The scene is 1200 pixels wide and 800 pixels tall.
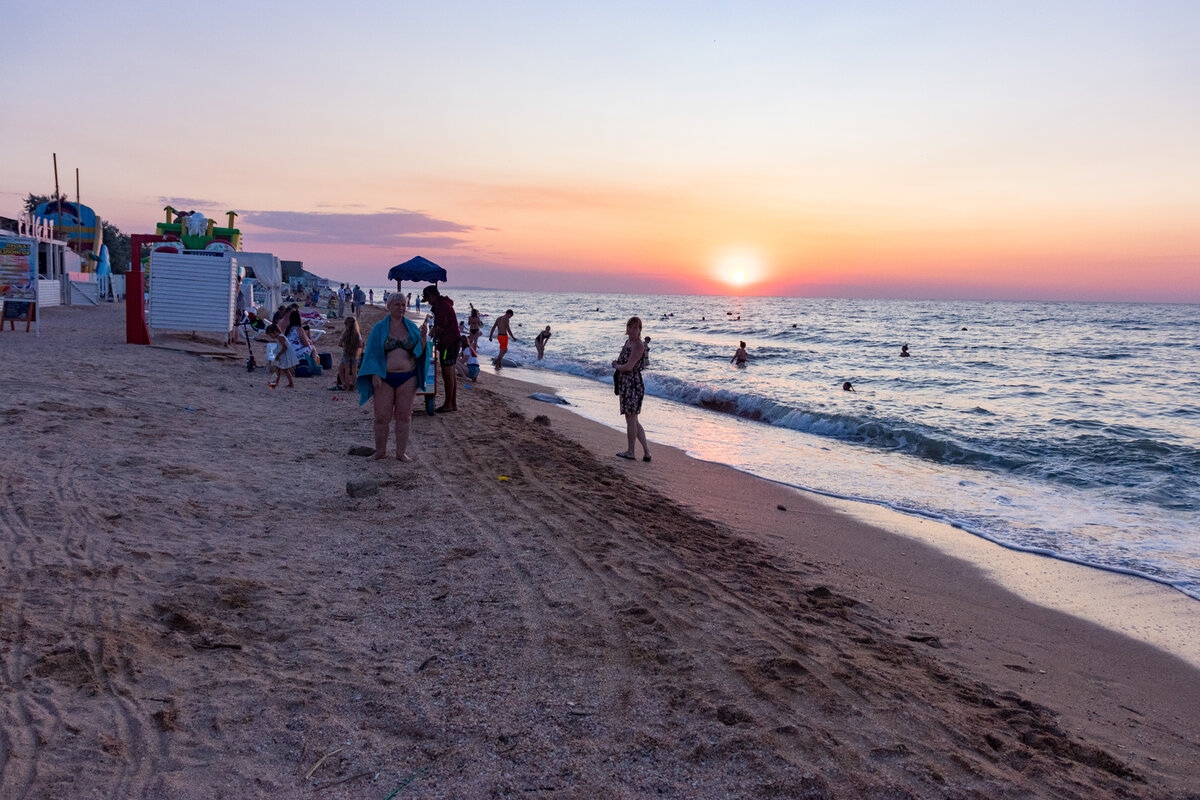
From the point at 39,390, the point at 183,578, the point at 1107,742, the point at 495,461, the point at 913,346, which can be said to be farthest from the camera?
the point at 913,346

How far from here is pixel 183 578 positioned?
13.1ft

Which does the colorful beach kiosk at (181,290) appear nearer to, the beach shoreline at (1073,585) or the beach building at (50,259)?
the beach building at (50,259)

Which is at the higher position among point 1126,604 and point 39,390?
point 39,390

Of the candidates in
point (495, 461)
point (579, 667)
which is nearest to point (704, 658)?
point (579, 667)

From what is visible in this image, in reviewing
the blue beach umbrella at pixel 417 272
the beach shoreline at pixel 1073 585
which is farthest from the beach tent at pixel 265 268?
the beach shoreline at pixel 1073 585

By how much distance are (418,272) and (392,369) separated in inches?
325

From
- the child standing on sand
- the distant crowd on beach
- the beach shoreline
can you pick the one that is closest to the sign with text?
the distant crowd on beach

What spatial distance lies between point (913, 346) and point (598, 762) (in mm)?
38332

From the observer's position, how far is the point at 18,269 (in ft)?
49.3

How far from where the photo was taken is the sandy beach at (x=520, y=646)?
2650 millimetres

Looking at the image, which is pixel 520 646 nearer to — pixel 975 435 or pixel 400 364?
pixel 400 364

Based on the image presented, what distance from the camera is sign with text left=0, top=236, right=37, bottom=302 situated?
14727 millimetres

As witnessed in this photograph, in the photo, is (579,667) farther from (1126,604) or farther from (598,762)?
(1126,604)

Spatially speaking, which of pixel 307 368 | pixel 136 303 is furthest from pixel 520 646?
pixel 136 303
